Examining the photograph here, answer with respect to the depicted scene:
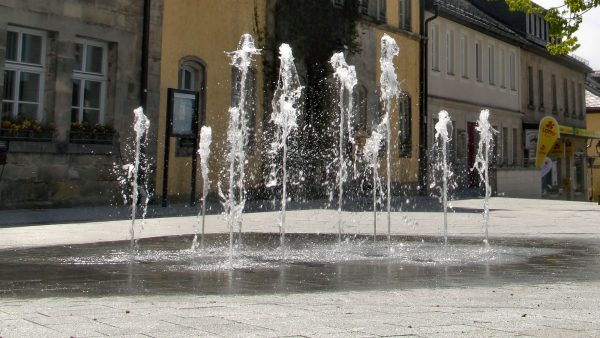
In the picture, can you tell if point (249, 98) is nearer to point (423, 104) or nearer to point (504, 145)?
point (423, 104)

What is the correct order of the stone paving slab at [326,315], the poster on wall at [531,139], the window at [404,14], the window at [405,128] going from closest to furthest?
the stone paving slab at [326,315] < the window at [405,128] < the window at [404,14] < the poster on wall at [531,139]

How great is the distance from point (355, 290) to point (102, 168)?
13.1 metres

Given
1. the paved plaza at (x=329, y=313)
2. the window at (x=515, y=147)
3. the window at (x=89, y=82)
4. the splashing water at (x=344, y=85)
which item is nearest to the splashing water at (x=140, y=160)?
the window at (x=89, y=82)

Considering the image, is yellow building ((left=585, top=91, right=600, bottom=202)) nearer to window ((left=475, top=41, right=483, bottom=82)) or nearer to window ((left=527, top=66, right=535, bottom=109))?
window ((left=527, top=66, right=535, bottom=109))

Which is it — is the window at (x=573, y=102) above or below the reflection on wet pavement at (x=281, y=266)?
above

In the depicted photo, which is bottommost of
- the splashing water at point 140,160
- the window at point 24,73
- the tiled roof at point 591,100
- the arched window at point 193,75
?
the splashing water at point 140,160

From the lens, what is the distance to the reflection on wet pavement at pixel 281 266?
698 centimetres

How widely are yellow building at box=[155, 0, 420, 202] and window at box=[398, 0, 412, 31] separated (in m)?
0.84

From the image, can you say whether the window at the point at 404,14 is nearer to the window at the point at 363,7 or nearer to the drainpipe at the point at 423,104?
the drainpipe at the point at 423,104

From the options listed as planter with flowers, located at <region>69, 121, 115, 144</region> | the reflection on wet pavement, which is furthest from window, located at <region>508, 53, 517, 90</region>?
the reflection on wet pavement

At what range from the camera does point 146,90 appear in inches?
794

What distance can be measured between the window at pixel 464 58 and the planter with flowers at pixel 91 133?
21870mm

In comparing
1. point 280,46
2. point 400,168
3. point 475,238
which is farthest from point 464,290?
point 400,168

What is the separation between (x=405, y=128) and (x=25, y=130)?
715 inches
